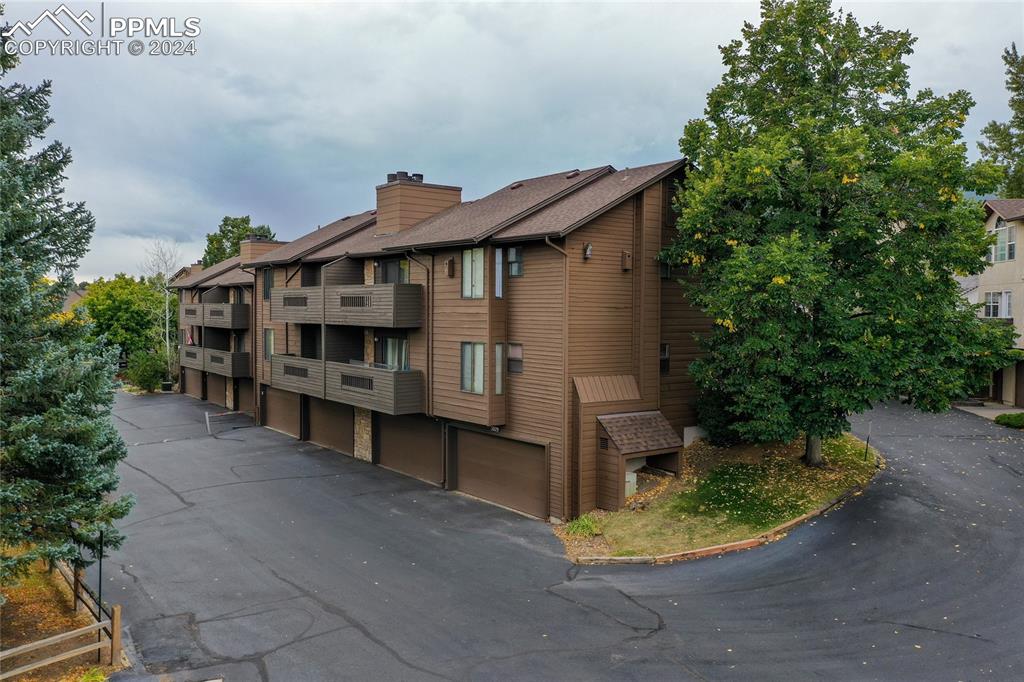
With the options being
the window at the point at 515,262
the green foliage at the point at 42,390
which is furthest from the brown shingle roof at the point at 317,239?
the green foliage at the point at 42,390

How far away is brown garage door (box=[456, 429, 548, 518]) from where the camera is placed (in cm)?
2242

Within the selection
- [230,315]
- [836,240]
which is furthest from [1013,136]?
[230,315]

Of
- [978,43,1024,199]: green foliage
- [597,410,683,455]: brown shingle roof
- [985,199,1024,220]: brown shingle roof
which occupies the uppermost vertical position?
[978,43,1024,199]: green foliage

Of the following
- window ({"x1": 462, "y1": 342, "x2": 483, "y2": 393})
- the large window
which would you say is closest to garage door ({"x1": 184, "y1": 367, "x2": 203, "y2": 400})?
window ({"x1": 462, "y1": 342, "x2": 483, "y2": 393})

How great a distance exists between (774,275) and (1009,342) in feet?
24.9

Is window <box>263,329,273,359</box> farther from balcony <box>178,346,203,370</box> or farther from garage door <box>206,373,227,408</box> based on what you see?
balcony <box>178,346,203,370</box>

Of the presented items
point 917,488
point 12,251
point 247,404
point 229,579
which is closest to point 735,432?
point 917,488

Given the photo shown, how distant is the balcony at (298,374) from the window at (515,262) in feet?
37.1

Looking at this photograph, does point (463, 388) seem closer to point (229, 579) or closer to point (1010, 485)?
point (229, 579)

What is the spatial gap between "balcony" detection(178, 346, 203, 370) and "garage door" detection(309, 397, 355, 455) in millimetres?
15922

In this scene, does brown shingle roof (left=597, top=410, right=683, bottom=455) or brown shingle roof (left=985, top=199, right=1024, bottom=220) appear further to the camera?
brown shingle roof (left=985, top=199, right=1024, bottom=220)

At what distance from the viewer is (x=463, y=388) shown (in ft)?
78.8

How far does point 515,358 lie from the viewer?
23.1 m

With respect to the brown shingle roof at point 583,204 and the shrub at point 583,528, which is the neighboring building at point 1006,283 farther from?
the shrub at point 583,528
